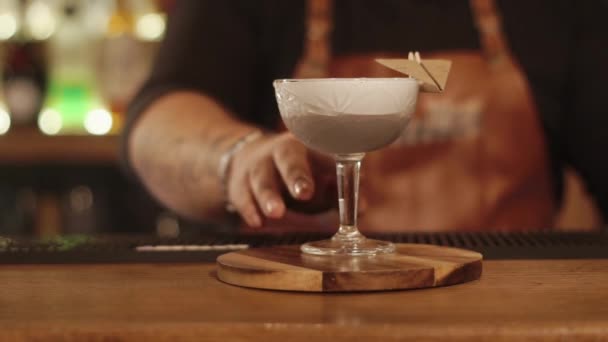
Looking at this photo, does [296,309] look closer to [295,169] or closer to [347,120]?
[347,120]

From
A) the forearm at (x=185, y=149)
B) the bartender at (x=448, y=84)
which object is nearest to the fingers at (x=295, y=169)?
the forearm at (x=185, y=149)

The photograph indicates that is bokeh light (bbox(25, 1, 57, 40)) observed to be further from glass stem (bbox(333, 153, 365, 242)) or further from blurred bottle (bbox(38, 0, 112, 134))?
glass stem (bbox(333, 153, 365, 242))

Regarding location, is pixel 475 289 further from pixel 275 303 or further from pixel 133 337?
pixel 133 337

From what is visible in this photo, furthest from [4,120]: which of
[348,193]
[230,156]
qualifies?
[348,193]

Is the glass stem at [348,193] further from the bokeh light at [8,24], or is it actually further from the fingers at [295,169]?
the bokeh light at [8,24]

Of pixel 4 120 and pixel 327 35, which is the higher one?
pixel 327 35

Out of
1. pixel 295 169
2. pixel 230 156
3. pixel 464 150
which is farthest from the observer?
pixel 464 150

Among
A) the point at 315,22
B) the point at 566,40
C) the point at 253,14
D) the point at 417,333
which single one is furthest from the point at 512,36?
the point at 417,333
